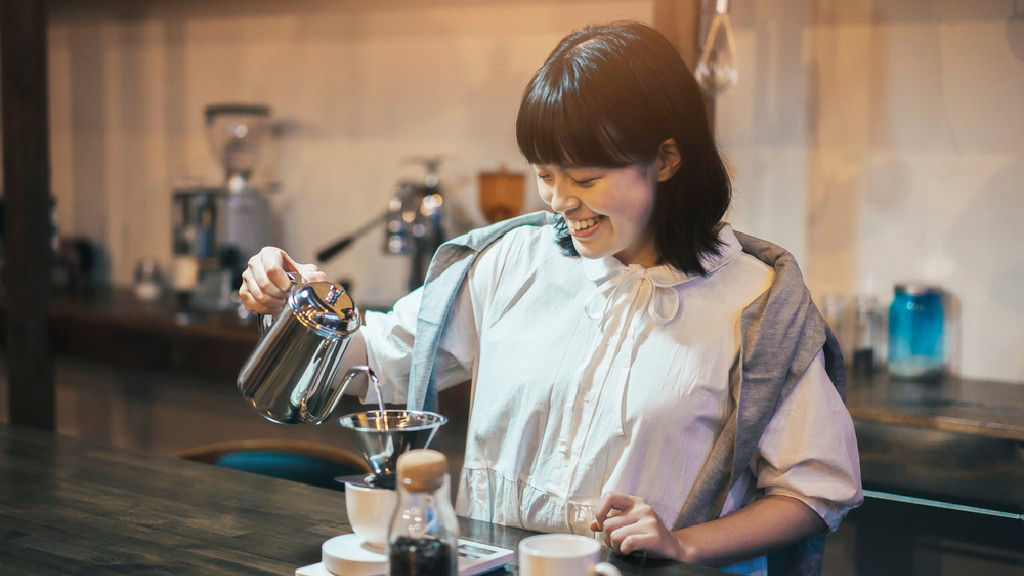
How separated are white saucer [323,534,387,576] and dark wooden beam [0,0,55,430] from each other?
96.7 inches

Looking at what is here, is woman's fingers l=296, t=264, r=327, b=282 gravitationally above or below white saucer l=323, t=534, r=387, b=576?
above

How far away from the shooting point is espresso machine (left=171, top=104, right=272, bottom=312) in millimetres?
3590

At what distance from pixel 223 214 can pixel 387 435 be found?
8.67 ft

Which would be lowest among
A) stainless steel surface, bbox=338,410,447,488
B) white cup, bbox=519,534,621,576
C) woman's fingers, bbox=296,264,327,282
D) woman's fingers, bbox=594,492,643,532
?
woman's fingers, bbox=594,492,643,532

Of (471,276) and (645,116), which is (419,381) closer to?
(471,276)

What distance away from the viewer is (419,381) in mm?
1632

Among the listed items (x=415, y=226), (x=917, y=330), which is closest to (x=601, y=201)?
(x=917, y=330)

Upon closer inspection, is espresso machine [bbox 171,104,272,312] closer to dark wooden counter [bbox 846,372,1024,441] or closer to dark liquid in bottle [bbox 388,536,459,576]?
dark wooden counter [bbox 846,372,1024,441]

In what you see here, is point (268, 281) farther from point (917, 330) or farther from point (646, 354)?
point (917, 330)

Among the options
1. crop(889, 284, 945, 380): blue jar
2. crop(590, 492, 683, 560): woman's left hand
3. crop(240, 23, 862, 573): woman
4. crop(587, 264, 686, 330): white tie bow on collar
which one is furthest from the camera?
crop(889, 284, 945, 380): blue jar

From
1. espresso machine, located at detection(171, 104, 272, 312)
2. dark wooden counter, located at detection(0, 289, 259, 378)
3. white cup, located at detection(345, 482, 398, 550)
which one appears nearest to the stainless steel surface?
white cup, located at detection(345, 482, 398, 550)

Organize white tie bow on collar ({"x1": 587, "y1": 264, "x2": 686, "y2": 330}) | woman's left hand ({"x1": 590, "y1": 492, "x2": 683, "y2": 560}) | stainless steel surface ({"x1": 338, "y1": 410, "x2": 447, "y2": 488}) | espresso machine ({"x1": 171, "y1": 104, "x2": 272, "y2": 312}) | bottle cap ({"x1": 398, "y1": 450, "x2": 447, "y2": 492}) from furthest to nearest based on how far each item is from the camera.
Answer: espresso machine ({"x1": 171, "y1": 104, "x2": 272, "y2": 312}) < white tie bow on collar ({"x1": 587, "y1": 264, "x2": 686, "y2": 330}) < woman's left hand ({"x1": 590, "y1": 492, "x2": 683, "y2": 560}) < stainless steel surface ({"x1": 338, "y1": 410, "x2": 447, "y2": 488}) < bottle cap ({"x1": 398, "y1": 450, "x2": 447, "y2": 492})

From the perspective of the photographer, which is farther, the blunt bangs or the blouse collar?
the blouse collar

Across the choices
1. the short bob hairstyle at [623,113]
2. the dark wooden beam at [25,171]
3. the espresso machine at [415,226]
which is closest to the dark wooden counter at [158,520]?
the short bob hairstyle at [623,113]
